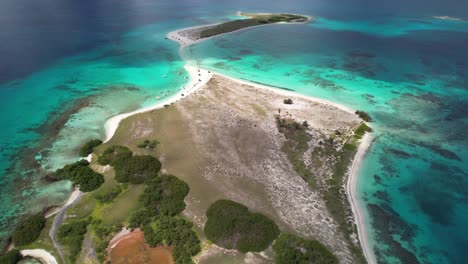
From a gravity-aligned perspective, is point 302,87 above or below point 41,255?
above

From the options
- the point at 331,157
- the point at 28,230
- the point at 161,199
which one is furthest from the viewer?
the point at 331,157

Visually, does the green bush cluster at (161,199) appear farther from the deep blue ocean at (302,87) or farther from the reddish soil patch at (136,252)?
the deep blue ocean at (302,87)

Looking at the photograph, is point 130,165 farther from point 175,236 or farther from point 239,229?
point 239,229

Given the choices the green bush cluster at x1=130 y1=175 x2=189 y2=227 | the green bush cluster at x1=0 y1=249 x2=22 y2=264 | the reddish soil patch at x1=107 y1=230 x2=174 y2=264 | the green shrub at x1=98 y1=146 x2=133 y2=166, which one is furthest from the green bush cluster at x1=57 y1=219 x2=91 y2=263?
the green shrub at x1=98 y1=146 x2=133 y2=166

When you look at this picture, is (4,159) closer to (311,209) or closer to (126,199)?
(126,199)

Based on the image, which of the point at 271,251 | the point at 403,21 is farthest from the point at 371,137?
the point at 403,21

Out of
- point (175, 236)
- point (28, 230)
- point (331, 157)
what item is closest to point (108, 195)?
point (28, 230)
